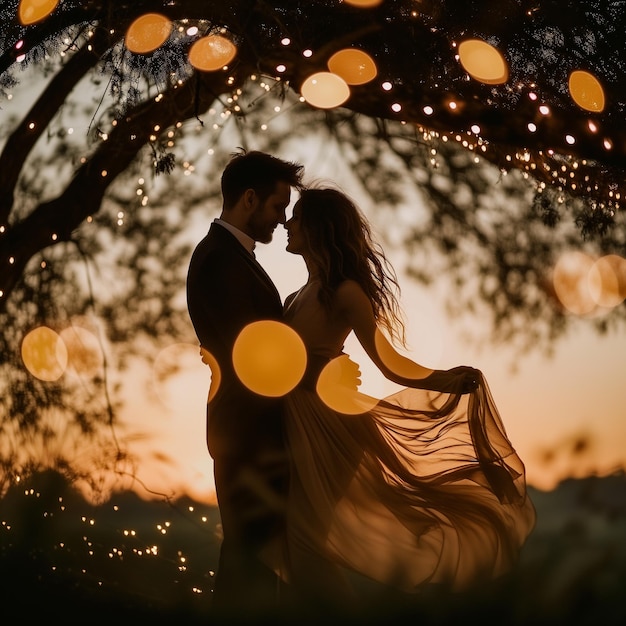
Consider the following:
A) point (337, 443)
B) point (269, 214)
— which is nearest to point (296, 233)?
point (269, 214)

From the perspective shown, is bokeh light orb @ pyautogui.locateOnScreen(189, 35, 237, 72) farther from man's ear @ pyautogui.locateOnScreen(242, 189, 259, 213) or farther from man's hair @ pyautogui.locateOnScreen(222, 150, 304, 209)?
man's ear @ pyautogui.locateOnScreen(242, 189, 259, 213)

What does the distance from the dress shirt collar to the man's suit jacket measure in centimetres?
3

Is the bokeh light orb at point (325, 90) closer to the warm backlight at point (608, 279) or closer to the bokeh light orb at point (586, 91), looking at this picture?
the bokeh light orb at point (586, 91)

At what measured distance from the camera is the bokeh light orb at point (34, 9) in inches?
142

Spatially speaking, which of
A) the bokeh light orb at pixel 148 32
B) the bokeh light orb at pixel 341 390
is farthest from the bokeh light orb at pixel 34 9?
the bokeh light orb at pixel 341 390

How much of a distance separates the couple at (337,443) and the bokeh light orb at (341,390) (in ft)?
0.08

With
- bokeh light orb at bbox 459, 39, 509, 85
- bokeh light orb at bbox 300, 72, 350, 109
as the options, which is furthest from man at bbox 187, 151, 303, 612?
bokeh light orb at bbox 459, 39, 509, 85

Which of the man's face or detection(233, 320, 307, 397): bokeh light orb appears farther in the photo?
the man's face

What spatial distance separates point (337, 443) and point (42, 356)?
78.1 inches

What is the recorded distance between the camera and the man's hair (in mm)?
3365

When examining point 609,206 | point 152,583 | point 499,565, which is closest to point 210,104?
point 609,206

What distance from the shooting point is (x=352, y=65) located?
3719mm

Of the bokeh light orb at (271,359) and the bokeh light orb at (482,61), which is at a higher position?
the bokeh light orb at (482,61)

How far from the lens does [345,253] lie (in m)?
3.21
